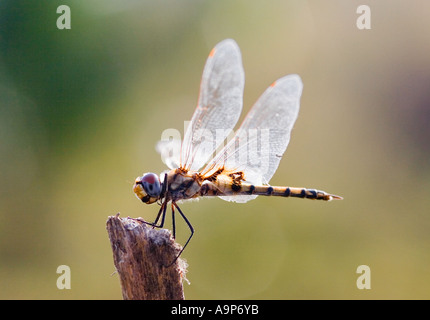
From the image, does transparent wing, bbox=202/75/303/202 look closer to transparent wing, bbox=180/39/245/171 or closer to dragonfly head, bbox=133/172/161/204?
transparent wing, bbox=180/39/245/171

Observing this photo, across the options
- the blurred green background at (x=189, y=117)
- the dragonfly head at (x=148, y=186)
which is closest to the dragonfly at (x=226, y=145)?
the dragonfly head at (x=148, y=186)

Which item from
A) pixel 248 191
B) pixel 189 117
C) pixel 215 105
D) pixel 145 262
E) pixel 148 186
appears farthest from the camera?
pixel 189 117

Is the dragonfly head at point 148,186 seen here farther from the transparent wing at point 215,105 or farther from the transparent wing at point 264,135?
the transparent wing at point 264,135

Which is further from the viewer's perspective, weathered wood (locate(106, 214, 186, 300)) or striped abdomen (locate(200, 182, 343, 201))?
striped abdomen (locate(200, 182, 343, 201))

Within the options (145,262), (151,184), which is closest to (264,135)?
(151,184)

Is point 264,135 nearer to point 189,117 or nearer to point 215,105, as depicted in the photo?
point 215,105

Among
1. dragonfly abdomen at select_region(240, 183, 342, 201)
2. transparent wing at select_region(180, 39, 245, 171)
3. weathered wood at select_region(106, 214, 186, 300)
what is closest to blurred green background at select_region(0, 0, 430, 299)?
dragonfly abdomen at select_region(240, 183, 342, 201)
